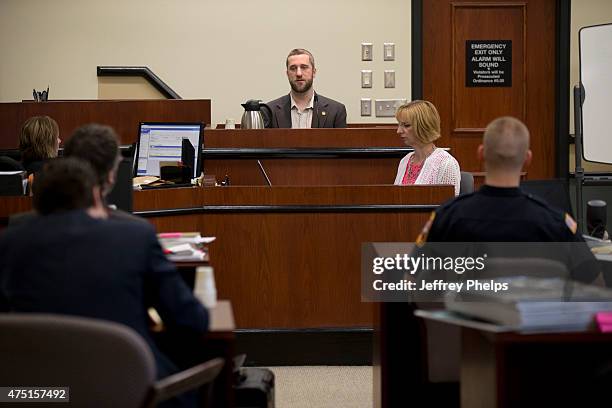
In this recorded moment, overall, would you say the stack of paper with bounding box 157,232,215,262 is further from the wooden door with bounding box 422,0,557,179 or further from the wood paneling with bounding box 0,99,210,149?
the wooden door with bounding box 422,0,557,179

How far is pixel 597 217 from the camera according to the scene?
13.7ft

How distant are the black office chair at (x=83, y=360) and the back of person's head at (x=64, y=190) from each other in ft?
0.98

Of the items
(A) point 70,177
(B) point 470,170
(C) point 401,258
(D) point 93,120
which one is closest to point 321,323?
(C) point 401,258

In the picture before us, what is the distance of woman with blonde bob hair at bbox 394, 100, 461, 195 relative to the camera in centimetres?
511

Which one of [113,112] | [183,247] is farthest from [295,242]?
[113,112]

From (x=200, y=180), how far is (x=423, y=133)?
1.26 metres

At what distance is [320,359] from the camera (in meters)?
5.12

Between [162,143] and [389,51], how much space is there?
9.57 ft

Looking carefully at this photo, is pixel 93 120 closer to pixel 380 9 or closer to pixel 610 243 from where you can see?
pixel 380 9

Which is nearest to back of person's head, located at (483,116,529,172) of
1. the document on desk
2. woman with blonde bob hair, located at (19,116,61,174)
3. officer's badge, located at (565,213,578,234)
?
officer's badge, located at (565,213,578,234)

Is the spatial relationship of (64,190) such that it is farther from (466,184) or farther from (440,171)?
(466,184)

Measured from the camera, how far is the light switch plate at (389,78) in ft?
26.4

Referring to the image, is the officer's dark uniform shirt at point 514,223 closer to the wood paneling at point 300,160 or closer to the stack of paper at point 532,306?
the stack of paper at point 532,306

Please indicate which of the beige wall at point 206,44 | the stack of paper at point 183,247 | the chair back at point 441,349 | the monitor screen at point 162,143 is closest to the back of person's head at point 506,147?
the chair back at point 441,349
